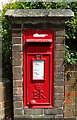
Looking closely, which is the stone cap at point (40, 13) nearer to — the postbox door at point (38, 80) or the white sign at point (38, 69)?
the postbox door at point (38, 80)

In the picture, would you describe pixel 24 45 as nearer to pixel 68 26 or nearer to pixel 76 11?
pixel 68 26

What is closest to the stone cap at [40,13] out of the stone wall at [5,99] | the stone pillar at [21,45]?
the stone pillar at [21,45]

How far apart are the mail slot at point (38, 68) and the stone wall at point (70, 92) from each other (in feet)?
1.49

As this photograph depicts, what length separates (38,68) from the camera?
262 centimetres

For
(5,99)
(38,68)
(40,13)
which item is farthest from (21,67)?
(40,13)

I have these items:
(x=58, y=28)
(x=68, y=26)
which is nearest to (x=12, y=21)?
(x=58, y=28)

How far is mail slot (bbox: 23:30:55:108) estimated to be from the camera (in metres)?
2.54

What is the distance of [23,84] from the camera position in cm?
269

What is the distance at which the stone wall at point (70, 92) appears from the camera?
2986 millimetres

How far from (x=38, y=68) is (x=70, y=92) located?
96 cm

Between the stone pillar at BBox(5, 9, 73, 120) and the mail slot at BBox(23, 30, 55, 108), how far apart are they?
0.25 feet

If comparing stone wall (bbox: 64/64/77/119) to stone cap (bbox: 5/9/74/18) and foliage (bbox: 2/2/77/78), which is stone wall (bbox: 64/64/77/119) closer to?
foliage (bbox: 2/2/77/78)

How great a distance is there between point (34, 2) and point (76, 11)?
1.03 meters

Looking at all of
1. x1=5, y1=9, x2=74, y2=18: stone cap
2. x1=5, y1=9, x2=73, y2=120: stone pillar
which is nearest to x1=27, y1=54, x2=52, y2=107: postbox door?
x1=5, y1=9, x2=73, y2=120: stone pillar
